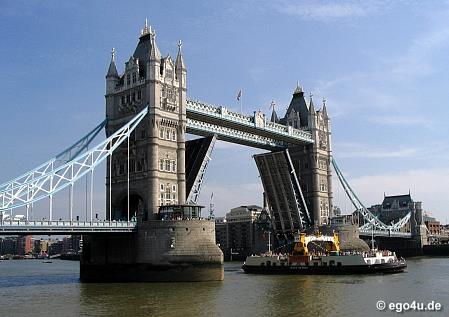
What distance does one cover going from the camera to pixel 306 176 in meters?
98.4

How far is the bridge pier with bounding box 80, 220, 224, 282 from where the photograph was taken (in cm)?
5850

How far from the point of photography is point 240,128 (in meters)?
81.3

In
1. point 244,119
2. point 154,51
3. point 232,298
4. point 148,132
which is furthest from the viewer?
point 244,119

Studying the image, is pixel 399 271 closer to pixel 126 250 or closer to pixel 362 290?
pixel 362 290

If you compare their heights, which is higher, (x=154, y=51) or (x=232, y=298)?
(x=154, y=51)

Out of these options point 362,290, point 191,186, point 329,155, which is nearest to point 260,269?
point 191,186

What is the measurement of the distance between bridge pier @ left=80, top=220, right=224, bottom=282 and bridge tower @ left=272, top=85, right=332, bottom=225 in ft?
129

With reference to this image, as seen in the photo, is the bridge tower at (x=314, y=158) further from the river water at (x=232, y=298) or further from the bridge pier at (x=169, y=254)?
the bridge pier at (x=169, y=254)

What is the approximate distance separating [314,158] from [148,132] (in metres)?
39.7

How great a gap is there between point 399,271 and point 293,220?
2485 cm

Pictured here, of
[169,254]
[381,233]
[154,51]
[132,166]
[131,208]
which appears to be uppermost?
[154,51]

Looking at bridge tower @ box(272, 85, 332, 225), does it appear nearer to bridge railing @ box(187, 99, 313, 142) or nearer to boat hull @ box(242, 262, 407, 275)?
bridge railing @ box(187, 99, 313, 142)

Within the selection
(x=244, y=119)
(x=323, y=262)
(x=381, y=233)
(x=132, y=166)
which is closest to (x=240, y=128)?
(x=244, y=119)

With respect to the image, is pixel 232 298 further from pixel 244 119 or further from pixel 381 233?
pixel 381 233
